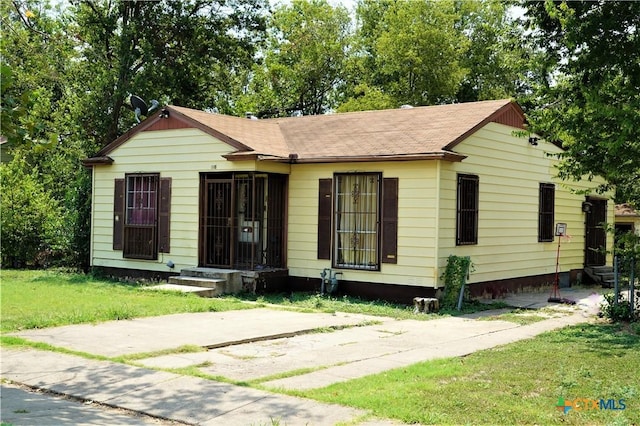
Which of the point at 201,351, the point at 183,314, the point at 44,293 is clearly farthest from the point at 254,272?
the point at 201,351

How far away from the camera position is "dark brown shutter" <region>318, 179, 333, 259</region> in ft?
46.3

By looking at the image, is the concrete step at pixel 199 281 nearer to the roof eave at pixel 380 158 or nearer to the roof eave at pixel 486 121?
the roof eave at pixel 380 158

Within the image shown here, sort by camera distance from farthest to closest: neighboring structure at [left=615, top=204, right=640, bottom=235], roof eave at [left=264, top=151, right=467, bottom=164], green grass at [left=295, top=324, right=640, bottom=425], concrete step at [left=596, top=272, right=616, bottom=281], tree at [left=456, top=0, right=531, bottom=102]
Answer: tree at [left=456, top=0, right=531, bottom=102], neighboring structure at [left=615, top=204, right=640, bottom=235], concrete step at [left=596, top=272, right=616, bottom=281], roof eave at [left=264, top=151, right=467, bottom=164], green grass at [left=295, top=324, right=640, bottom=425]

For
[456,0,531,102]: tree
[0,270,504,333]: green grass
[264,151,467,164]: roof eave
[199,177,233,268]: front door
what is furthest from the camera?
[456,0,531,102]: tree

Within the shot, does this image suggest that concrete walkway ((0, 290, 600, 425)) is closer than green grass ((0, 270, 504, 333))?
Yes

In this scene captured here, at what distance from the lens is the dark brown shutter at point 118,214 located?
16594 mm

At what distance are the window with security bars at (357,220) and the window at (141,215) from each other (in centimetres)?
419

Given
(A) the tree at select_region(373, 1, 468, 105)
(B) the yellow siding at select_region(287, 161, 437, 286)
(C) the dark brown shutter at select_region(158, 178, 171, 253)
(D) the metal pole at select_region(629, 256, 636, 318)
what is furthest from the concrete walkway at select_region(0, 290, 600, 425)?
(A) the tree at select_region(373, 1, 468, 105)

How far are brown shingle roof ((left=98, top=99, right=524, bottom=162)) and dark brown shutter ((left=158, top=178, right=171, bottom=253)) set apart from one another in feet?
5.03

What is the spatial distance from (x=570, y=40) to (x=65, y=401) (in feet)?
27.8

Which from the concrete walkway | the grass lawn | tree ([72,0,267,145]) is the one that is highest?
tree ([72,0,267,145])

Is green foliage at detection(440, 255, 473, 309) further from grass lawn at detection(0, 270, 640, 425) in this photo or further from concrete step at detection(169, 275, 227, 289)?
concrete step at detection(169, 275, 227, 289)

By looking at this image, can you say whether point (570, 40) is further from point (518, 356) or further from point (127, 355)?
point (127, 355)

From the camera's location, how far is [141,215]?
16344 mm
